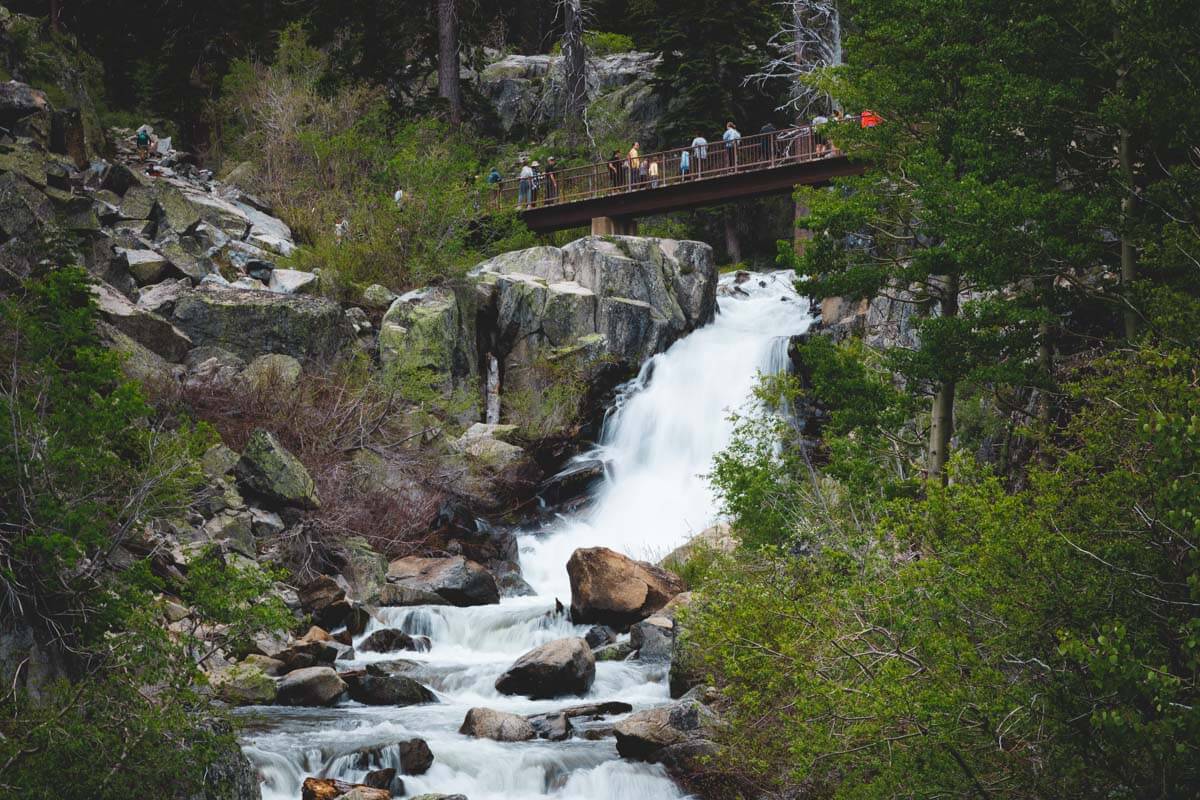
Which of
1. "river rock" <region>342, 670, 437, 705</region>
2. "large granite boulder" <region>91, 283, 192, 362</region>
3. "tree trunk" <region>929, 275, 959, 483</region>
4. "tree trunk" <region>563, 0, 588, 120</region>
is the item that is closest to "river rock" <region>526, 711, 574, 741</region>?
"river rock" <region>342, 670, 437, 705</region>

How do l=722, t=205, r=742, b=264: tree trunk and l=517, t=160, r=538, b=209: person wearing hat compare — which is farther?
l=722, t=205, r=742, b=264: tree trunk

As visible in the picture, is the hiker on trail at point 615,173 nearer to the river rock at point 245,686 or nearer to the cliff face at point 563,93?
the cliff face at point 563,93

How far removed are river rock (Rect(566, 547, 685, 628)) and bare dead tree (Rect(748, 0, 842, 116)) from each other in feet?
64.4

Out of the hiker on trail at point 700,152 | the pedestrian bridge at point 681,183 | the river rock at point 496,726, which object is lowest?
the river rock at point 496,726

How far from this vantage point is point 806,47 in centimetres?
3922

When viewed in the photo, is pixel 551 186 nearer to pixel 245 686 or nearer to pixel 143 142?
pixel 143 142

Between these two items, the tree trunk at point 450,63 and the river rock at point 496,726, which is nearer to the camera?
the river rock at point 496,726

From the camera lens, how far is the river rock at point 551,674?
555 inches

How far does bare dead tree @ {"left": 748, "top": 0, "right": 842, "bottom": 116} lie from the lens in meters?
34.8

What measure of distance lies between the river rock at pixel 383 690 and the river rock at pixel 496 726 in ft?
4.66

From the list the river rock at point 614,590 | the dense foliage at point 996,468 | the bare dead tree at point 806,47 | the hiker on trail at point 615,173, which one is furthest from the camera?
the bare dead tree at point 806,47

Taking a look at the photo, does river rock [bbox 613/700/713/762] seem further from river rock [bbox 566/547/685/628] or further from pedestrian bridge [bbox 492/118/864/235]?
pedestrian bridge [bbox 492/118/864/235]

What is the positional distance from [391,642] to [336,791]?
5.54 meters

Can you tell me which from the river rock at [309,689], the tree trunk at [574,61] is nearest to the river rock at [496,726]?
the river rock at [309,689]
